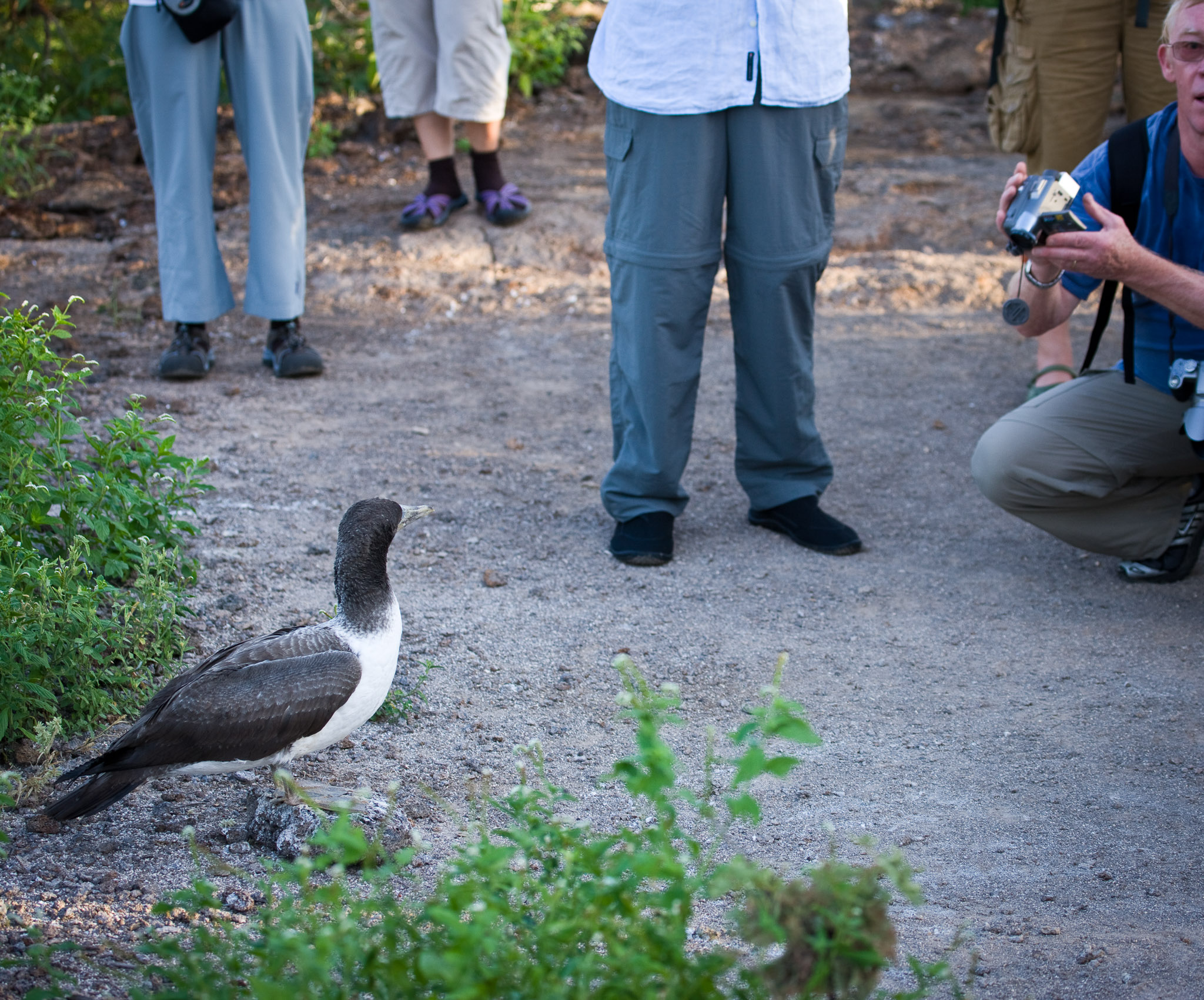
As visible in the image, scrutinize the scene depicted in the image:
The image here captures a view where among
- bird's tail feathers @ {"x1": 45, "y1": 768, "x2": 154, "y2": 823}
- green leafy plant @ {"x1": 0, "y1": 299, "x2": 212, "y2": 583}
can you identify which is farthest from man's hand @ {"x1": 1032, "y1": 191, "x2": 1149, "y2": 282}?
bird's tail feathers @ {"x1": 45, "y1": 768, "x2": 154, "y2": 823}

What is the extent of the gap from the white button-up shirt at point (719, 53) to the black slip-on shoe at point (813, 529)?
51.6 inches

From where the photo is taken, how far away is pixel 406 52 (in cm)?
621

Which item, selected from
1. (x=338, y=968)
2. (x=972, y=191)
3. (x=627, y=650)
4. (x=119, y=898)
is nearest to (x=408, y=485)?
(x=627, y=650)

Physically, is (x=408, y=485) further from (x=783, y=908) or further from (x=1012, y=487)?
(x=783, y=908)

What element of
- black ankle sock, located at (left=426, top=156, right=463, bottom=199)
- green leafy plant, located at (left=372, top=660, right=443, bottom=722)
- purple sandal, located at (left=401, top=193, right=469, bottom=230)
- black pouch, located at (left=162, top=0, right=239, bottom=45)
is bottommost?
green leafy plant, located at (left=372, top=660, right=443, bottom=722)

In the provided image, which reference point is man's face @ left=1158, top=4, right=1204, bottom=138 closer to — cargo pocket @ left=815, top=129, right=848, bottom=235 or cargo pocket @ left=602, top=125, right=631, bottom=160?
cargo pocket @ left=815, top=129, right=848, bottom=235

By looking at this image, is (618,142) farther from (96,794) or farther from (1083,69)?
(96,794)

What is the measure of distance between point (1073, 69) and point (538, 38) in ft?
14.4

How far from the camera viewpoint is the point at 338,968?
2035mm

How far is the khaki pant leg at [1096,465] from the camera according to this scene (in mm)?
3666

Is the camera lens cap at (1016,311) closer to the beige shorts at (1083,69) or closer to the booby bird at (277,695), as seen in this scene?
the beige shorts at (1083,69)

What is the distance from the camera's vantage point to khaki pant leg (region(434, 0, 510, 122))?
6.10 m

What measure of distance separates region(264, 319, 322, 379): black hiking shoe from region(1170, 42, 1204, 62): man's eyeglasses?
3.60 metres

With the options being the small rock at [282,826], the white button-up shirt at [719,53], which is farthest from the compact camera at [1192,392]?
the small rock at [282,826]
